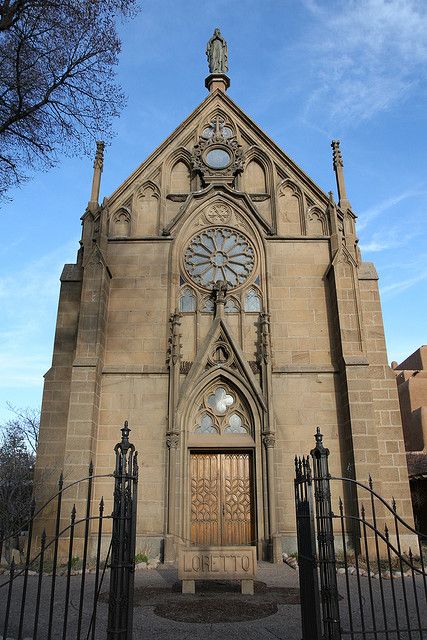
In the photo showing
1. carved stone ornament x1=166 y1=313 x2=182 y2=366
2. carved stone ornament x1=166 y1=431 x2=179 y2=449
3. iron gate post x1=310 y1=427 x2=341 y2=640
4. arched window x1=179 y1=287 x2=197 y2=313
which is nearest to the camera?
iron gate post x1=310 y1=427 x2=341 y2=640

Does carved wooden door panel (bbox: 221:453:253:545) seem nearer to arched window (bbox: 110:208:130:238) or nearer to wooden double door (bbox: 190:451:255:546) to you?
wooden double door (bbox: 190:451:255:546)

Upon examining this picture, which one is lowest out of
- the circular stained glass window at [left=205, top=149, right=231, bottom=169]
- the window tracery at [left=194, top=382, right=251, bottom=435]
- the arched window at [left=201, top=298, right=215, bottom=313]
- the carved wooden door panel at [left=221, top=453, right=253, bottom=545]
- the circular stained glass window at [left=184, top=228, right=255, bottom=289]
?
the carved wooden door panel at [left=221, top=453, right=253, bottom=545]

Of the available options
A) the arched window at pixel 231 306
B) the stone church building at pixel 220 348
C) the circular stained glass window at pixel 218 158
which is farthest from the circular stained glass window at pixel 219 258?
the circular stained glass window at pixel 218 158

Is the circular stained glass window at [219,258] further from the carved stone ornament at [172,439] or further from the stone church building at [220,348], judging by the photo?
the carved stone ornament at [172,439]

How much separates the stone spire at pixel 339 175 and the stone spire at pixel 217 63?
6058mm

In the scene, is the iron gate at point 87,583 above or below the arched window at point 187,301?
below

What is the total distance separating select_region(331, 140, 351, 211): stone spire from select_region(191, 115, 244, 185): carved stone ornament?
Answer: 123 inches

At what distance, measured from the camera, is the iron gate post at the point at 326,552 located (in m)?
5.08

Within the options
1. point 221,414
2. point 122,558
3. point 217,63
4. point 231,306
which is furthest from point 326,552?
point 217,63

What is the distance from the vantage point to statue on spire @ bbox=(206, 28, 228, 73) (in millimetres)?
21469

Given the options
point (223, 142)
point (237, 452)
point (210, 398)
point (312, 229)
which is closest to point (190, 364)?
point (210, 398)

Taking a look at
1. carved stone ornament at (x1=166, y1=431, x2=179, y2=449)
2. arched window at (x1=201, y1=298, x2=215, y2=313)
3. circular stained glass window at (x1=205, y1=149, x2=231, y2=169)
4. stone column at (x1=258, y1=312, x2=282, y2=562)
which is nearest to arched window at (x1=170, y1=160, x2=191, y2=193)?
circular stained glass window at (x1=205, y1=149, x2=231, y2=169)

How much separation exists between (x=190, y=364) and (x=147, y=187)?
6624mm

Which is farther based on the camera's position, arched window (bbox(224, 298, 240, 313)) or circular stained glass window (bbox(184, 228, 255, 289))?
circular stained glass window (bbox(184, 228, 255, 289))
